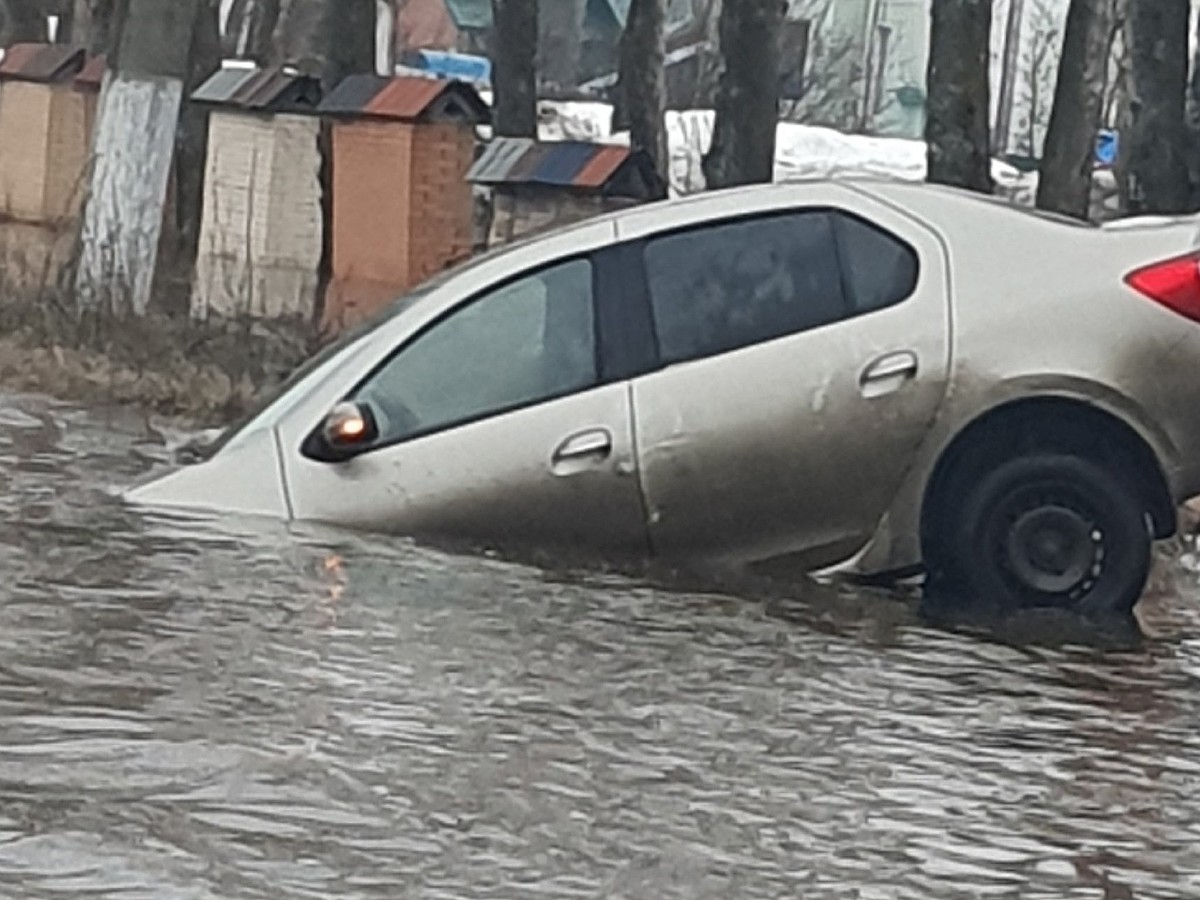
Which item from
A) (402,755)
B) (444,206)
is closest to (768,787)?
(402,755)

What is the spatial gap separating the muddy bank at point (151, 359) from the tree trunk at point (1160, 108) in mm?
5205

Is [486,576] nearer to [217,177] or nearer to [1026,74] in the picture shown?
[217,177]

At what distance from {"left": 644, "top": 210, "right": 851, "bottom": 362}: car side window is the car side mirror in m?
0.95

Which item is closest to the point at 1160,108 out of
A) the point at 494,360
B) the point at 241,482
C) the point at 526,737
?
the point at 494,360

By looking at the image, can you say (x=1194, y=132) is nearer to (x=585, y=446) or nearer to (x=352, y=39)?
(x=352, y=39)

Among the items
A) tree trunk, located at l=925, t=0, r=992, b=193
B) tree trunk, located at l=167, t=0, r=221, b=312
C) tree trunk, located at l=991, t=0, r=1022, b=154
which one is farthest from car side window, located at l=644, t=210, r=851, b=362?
tree trunk, located at l=991, t=0, r=1022, b=154

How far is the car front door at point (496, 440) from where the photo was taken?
33.6ft

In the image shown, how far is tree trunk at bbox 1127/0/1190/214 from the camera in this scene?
19578 mm

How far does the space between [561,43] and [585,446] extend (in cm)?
5232

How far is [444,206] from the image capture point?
17.8 metres

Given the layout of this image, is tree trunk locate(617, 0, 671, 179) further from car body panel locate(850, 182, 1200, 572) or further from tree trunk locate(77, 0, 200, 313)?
car body panel locate(850, 182, 1200, 572)

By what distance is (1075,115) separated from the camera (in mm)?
23391

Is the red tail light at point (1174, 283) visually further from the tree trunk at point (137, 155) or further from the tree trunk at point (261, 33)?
the tree trunk at point (261, 33)

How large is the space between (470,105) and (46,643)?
9568 millimetres
